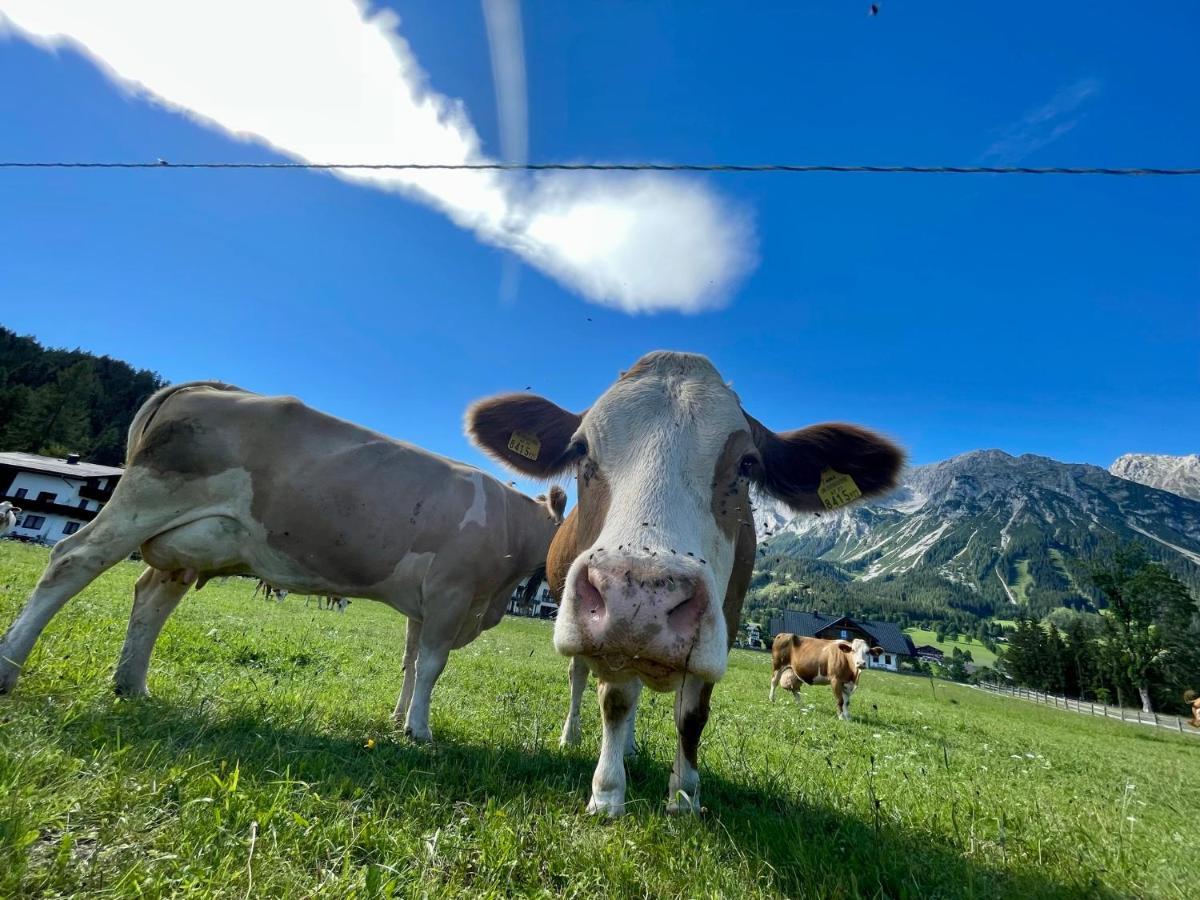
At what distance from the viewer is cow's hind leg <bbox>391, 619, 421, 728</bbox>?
5.48 metres

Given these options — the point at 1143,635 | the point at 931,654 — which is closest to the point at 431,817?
the point at 1143,635

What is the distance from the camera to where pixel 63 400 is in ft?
230

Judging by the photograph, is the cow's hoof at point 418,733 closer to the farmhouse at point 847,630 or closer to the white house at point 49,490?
the white house at point 49,490

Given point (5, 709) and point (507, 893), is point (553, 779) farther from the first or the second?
point (5, 709)

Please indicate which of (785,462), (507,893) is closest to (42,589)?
(507,893)

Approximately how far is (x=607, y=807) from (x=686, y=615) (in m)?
1.67

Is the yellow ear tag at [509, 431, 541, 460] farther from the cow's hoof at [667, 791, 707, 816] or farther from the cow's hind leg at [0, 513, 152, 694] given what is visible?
the cow's hind leg at [0, 513, 152, 694]

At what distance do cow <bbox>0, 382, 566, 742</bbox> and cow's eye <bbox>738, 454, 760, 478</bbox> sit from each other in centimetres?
295

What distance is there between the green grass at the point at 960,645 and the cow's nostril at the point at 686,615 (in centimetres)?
16621

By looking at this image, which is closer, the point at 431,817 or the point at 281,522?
the point at 431,817

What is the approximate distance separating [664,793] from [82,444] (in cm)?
9231

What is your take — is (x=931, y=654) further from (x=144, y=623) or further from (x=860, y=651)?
(x=144, y=623)

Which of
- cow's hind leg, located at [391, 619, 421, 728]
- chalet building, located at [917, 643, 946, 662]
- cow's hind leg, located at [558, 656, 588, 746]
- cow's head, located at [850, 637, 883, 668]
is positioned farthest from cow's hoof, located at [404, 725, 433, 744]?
chalet building, located at [917, 643, 946, 662]

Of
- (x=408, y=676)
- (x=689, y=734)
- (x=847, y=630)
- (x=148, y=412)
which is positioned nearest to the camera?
(x=689, y=734)
